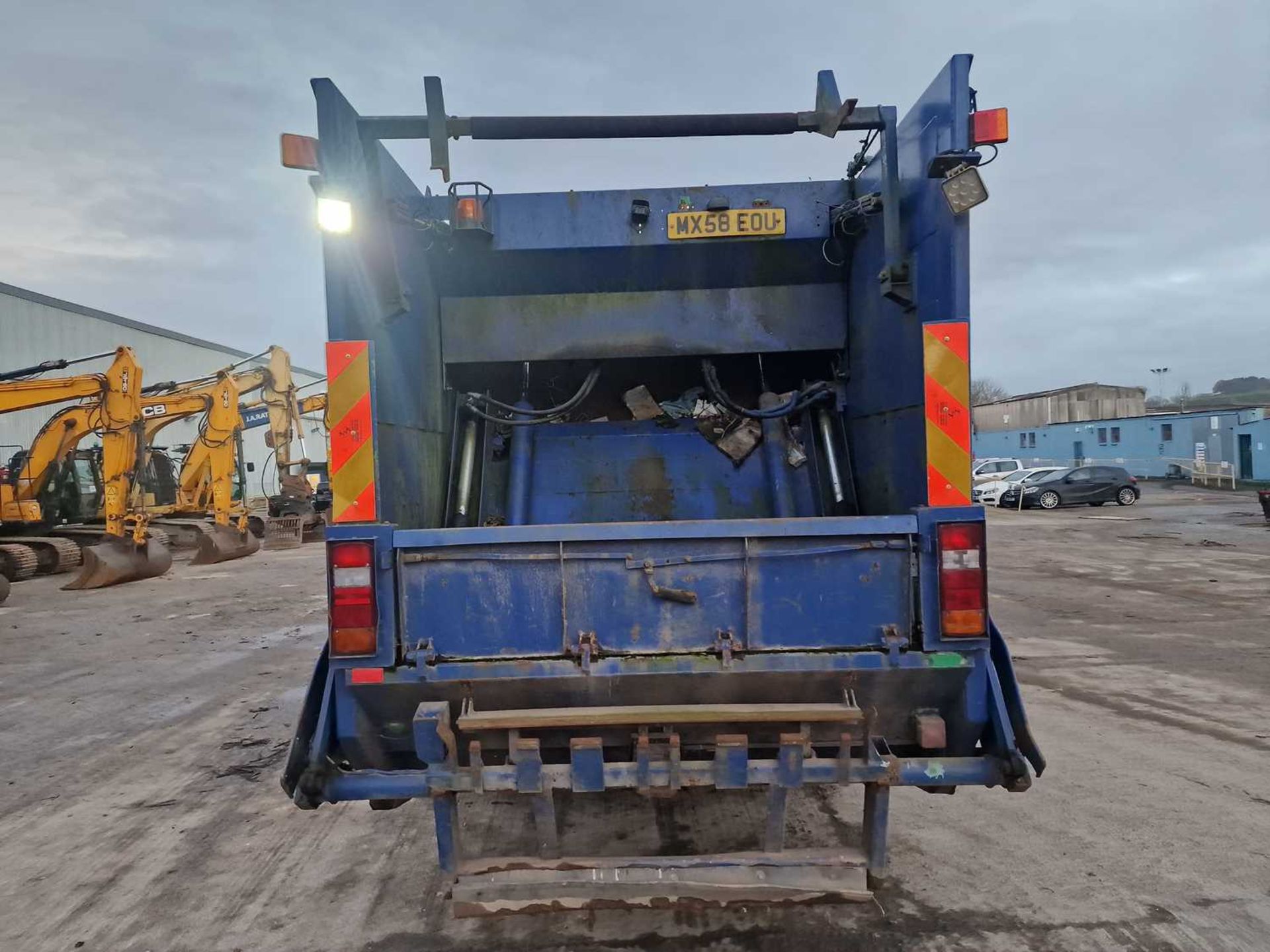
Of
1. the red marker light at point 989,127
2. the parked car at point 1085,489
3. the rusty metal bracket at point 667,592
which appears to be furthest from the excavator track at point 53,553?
the parked car at point 1085,489

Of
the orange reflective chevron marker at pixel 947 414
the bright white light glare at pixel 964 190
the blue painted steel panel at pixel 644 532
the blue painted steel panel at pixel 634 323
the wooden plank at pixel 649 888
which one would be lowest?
the wooden plank at pixel 649 888

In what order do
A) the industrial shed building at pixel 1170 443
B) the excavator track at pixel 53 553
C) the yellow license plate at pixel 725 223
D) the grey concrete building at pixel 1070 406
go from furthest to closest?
1. the grey concrete building at pixel 1070 406
2. the industrial shed building at pixel 1170 443
3. the excavator track at pixel 53 553
4. the yellow license plate at pixel 725 223

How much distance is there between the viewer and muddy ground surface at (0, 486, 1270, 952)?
107 inches

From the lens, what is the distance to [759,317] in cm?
396

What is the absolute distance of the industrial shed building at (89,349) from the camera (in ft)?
73.9

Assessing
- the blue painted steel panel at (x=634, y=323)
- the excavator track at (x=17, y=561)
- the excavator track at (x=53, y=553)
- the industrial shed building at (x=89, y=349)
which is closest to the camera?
the blue painted steel panel at (x=634, y=323)

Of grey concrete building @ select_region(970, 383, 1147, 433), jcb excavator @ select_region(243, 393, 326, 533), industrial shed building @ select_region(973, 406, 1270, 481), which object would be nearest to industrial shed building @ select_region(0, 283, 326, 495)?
jcb excavator @ select_region(243, 393, 326, 533)

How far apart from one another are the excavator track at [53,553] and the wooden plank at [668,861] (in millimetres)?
15138

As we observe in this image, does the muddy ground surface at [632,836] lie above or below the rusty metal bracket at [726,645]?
below

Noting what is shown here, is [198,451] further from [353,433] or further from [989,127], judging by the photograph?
[989,127]

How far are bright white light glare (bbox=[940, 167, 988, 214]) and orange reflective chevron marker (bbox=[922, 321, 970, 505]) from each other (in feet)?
1.31

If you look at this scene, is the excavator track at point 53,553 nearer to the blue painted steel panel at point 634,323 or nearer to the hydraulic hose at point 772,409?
the blue painted steel panel at point 634,323

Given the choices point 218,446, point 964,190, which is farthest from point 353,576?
point 218,446

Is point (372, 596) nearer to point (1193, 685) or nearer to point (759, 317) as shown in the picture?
point (759, 317)
